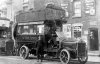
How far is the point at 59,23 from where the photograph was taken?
12.4 metres

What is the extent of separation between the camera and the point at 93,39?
20.3 m

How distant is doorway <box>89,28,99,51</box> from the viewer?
66.4 feet

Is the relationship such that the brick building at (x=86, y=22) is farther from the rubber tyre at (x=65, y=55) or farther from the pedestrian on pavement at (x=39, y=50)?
the rubber tyre at (x=65, y=55)

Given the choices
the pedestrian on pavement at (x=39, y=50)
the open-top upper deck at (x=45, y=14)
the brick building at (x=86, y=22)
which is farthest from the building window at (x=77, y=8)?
the pedestrian on pavement at (x=39, y=50)

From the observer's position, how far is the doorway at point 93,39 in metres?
20.2

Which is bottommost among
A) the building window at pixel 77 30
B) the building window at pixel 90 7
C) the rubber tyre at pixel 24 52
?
the rubber tyre at pixel 24 52

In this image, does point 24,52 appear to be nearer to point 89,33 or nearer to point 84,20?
point 89,33

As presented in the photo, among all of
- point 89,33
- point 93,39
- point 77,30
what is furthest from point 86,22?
point 93,39

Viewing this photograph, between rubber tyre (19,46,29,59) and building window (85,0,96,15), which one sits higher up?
building window (85,0,96,15)

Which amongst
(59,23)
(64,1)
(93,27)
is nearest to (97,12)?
(93,27)

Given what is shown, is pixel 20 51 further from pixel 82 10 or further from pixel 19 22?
pixel 82 10

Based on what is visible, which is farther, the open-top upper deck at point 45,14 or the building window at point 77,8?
the building window at point 77,8

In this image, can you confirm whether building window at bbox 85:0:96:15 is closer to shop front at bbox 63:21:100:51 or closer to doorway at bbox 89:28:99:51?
shop front at bbox 63:21:100:51

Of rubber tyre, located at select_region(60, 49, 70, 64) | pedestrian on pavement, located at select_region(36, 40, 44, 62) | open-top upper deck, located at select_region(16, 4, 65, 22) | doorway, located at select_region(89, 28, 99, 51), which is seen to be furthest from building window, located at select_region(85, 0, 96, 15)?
rubber tyre, located at select_region(60, 49, 70, 64)
